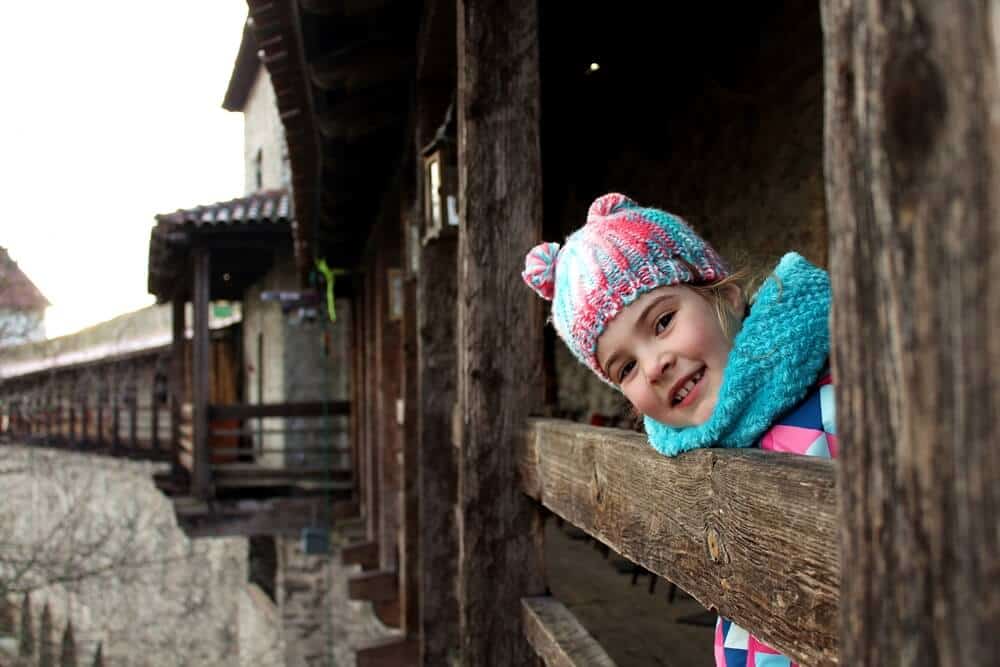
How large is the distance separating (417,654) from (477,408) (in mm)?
3330

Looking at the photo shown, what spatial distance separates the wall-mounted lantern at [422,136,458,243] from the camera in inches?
138

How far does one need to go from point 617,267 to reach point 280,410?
8973mm

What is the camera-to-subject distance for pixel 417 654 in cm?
540

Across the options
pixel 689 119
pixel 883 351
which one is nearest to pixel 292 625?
pixel 689 119

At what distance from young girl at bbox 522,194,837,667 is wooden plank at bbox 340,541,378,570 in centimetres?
666

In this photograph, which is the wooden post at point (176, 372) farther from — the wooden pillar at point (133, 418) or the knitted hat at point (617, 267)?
the knitted hat at point (617, 267)

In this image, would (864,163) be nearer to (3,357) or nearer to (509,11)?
(509,11)

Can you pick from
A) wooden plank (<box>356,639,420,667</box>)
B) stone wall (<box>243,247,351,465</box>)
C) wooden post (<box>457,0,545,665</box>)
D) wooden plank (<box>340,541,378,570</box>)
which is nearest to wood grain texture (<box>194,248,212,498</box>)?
wooden plank (<box>340,541,378,570</box>)

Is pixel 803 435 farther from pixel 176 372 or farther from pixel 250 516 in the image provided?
pixel 176 372

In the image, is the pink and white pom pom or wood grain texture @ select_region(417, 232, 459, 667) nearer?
Result: the pink and white pom pom

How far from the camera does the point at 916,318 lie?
1.84ft

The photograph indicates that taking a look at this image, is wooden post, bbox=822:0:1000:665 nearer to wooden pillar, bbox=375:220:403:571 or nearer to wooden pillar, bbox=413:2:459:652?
wooden pillar, bbox=413:2:459:652

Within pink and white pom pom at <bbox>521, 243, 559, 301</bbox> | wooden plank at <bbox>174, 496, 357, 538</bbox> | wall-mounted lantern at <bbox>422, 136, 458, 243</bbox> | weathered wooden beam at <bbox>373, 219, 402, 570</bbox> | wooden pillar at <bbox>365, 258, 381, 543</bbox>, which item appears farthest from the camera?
wooden plank at <bbox>174, 496, 357, 538</bbox>

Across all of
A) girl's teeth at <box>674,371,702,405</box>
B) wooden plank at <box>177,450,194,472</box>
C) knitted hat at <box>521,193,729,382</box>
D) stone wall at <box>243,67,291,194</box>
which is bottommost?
wooden plank at <box>177,450,194,472</box>
